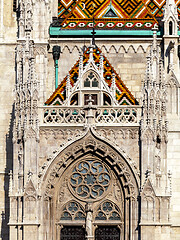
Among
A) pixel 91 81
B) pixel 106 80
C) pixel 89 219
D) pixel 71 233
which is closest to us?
pixel 89 219

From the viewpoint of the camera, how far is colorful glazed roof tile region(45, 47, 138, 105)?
36.9 m

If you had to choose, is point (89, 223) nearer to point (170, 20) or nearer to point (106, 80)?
point (106, 80)

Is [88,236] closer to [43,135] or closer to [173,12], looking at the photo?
Result: [43,135]

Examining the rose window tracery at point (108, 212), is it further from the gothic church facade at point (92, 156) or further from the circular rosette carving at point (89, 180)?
the circular rosette carving at point (89, 180)

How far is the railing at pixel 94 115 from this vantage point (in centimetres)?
3628

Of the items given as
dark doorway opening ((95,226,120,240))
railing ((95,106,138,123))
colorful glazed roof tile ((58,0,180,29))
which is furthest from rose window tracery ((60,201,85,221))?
colorful glazed roof tile ((58,0,180,29))

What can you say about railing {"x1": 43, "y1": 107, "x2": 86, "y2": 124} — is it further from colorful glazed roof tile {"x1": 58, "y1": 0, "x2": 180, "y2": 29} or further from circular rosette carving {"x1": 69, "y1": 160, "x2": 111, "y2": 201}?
colorful glazed roof tile {"x1": 58, "y1": 0, "x2": 180, "y2": 29}

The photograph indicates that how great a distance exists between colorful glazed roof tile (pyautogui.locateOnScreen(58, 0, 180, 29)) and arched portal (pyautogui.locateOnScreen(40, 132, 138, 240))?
4.41m

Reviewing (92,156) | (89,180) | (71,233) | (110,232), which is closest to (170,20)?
(92,156)

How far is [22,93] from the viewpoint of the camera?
36.4m

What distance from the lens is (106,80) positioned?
37.3 meters

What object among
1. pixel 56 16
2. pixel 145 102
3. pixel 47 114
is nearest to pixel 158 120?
pixel 145 102

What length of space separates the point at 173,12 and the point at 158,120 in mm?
4099

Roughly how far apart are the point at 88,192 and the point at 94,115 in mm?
2039
